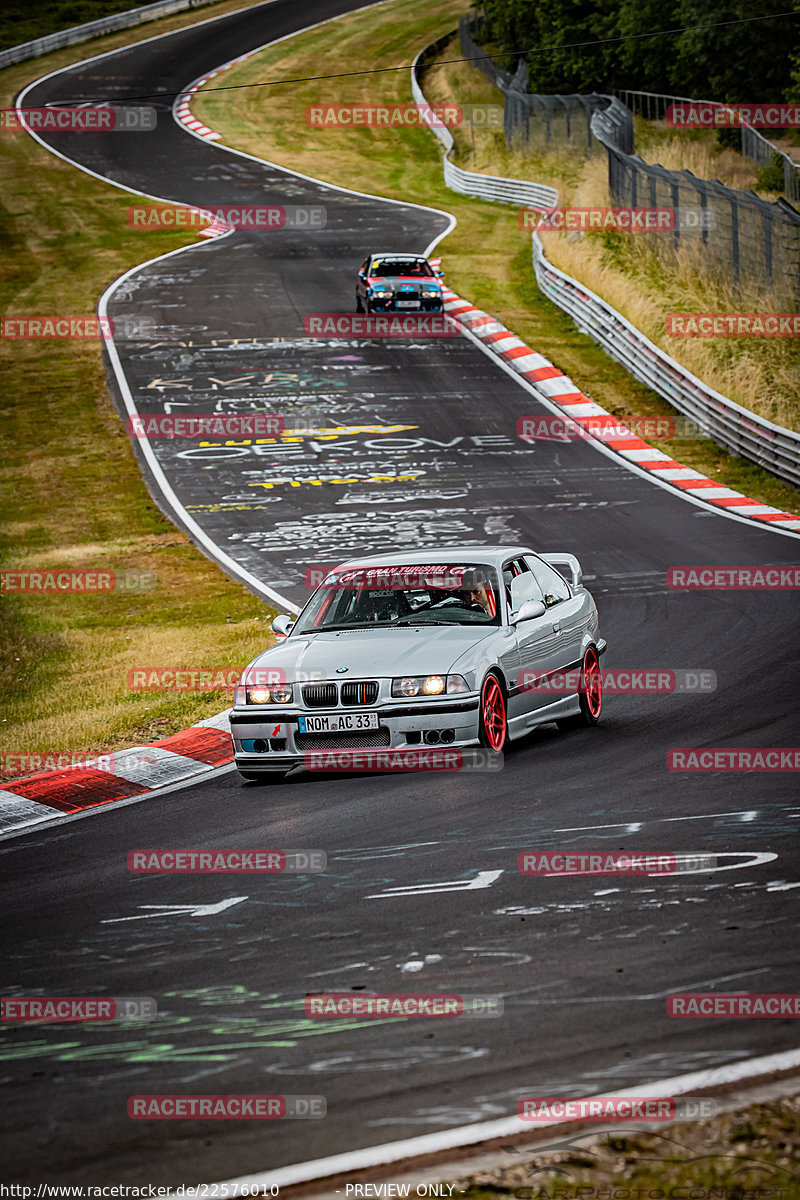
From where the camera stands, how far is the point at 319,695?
9688mm

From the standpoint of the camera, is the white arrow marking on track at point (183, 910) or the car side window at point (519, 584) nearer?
the white arrow marking on track at point (183, 910)

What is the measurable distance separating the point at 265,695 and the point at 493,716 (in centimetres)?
148

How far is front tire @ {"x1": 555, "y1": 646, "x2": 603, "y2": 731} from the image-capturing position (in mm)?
11273

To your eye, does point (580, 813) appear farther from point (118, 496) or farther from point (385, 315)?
point (385, 315)

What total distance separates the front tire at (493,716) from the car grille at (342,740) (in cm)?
63

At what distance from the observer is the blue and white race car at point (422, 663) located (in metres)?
9.58

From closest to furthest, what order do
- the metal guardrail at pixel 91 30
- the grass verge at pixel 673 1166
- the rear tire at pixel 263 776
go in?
1. the grass verge at pixel 673 1166
2. the rear tire at pixel 263 776
3. the metal guardrail at pixel 91 30

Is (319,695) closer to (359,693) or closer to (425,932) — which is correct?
(359,693)

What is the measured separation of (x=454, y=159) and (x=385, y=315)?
2316 centimetres

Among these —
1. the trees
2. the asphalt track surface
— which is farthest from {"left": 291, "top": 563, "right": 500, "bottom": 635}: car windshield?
the trees

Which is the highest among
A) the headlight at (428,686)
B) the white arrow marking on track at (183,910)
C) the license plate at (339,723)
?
the white arrow marking on track at (183,910)

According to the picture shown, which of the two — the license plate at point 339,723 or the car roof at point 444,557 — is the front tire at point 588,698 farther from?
the license plate at point 339,723

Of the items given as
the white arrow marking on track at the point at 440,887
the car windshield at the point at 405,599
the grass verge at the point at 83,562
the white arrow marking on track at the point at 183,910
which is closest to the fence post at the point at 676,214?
the grass verge at the point at 83,562

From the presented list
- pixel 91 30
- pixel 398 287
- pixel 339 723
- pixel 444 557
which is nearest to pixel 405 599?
pixel 444 557
